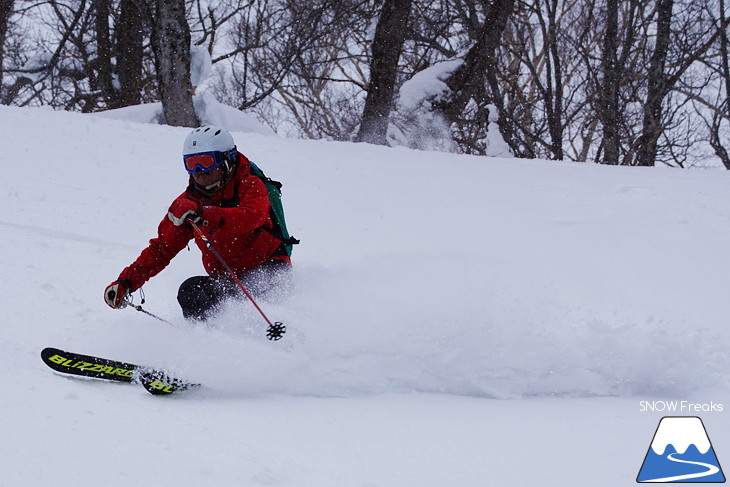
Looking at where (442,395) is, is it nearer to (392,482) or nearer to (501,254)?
(392,482)

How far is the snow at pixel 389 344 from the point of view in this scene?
2611 mm

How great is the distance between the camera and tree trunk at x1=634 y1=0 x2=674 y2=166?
1434cm

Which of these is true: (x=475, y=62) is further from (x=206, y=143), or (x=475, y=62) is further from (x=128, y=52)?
(x=206, y=143)

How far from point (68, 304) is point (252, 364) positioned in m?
1.84

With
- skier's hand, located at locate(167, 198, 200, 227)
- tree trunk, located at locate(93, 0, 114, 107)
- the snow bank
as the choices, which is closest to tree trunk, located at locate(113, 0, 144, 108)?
tree trunk, located at locate(93, 0, 114, 107)

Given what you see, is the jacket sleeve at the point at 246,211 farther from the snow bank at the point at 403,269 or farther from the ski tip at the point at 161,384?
the ski tip at the point at 161,384

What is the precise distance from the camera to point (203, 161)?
13.5 ft

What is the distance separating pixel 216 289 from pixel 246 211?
0.51 meters

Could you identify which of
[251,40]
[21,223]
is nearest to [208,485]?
[21,223]

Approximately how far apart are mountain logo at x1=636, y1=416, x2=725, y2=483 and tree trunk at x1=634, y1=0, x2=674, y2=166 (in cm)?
1246

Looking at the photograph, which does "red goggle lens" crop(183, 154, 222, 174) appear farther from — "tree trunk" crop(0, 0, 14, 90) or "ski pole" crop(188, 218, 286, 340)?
"tree trunk" crop(0, 0, 14, 90)

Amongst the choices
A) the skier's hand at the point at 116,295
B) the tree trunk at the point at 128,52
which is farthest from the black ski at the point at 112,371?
the tree trunk at the point at 128,52

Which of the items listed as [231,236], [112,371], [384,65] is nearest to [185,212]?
[231,236]

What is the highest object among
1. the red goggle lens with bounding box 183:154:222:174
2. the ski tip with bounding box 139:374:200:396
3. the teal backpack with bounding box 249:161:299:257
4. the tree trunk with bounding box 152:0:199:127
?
the tree trunk with bounding box 152:0:199:127
